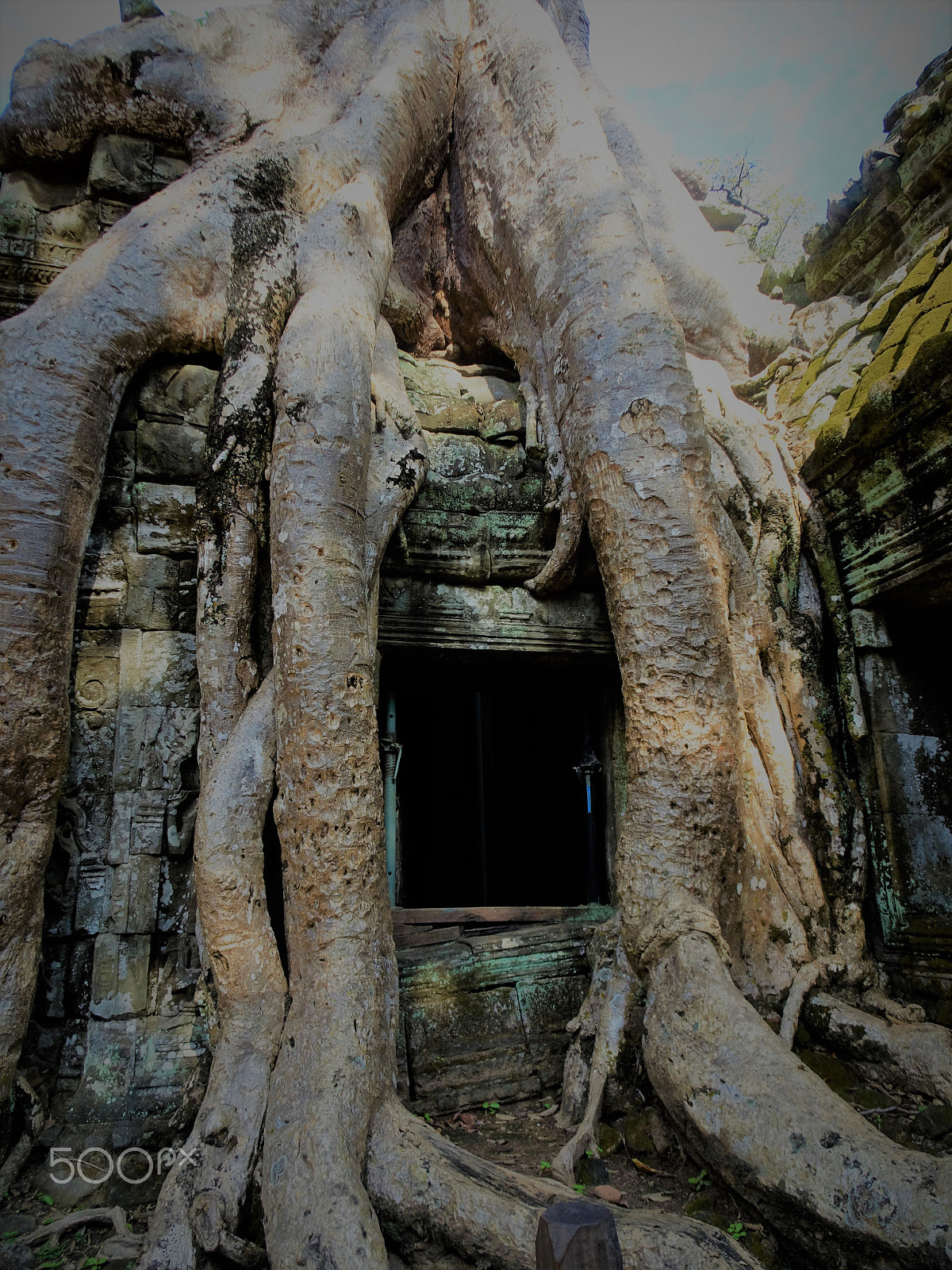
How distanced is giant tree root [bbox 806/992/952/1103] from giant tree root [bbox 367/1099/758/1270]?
882 millimetres

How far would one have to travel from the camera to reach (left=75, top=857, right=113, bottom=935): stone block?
225 cm

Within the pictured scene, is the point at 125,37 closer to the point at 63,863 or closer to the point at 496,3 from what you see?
the point at 496,3

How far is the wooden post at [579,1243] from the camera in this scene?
0.83 metres

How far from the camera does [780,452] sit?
3.27m

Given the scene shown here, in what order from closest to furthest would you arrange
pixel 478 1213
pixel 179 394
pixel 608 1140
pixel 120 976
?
pixel 478 1213
pixel 608 1140
pixel 120 976
pixel 179 394

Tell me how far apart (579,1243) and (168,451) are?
8.61ft

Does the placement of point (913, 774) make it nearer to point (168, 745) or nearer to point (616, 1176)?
point (616, 1176)

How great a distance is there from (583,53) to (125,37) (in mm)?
2591

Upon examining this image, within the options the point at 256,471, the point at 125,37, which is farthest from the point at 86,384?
the point at 125,37

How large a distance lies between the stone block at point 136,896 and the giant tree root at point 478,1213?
3.35ft

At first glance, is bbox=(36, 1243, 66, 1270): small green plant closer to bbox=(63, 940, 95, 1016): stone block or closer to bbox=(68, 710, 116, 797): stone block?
bbox=(63, 940, 95, 1016): stone block

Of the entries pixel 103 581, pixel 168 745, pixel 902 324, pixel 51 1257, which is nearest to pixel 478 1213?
pixel 51 1257

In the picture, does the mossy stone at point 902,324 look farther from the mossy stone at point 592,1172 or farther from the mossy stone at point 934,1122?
the mossy stone at point 592,1172

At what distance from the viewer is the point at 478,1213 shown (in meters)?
1.49
